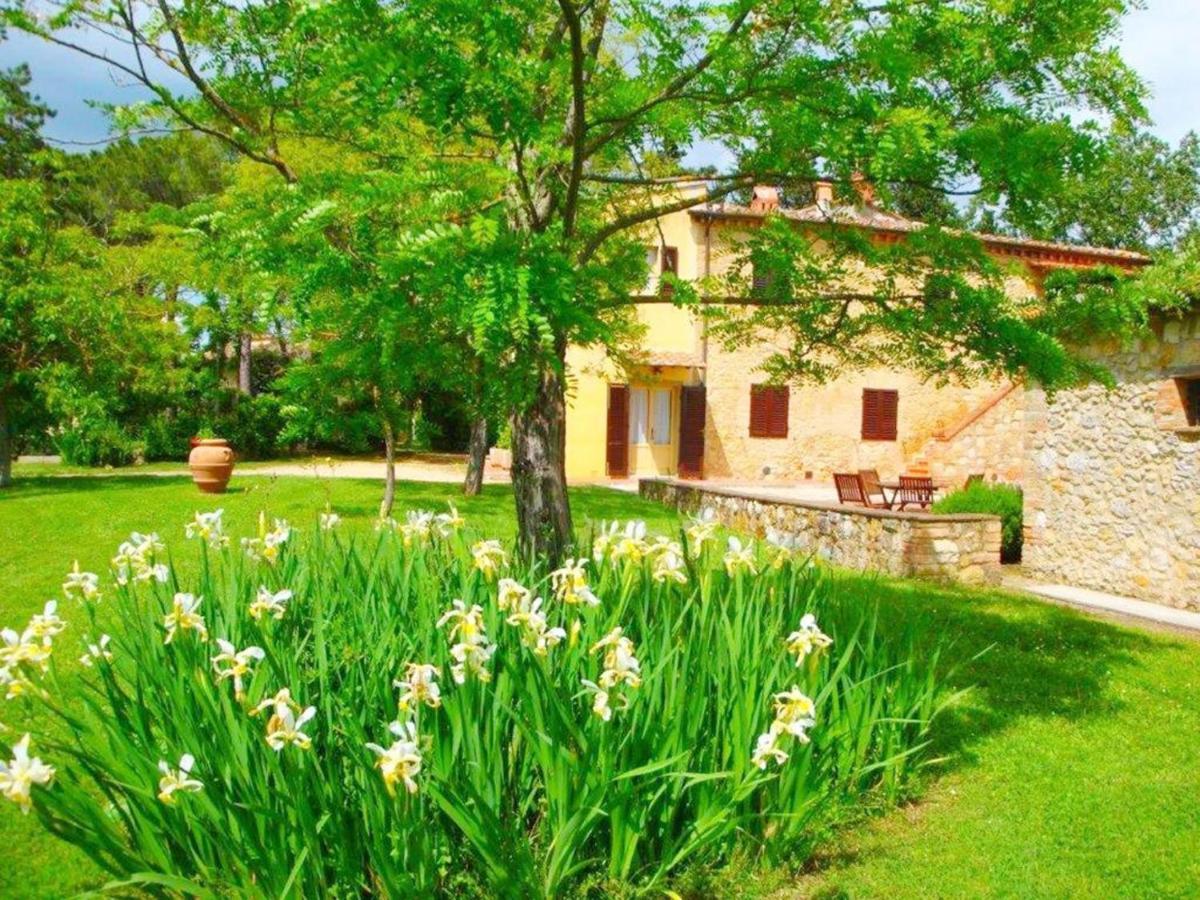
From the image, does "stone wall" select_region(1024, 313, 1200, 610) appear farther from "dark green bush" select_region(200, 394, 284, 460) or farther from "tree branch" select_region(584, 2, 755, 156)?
"dark green bush" select_region(200, 394, 284, 460)

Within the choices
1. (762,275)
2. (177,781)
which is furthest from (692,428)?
(177,781)

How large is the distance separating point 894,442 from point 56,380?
1863cm

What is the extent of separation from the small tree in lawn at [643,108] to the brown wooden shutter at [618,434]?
54.3 feet

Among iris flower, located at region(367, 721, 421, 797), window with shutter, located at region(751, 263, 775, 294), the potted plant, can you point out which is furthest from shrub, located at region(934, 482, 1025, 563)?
iris flower, located at region(367, 721, 421, 797)

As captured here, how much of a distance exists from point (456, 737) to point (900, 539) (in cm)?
783

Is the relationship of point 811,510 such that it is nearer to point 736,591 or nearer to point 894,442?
point 736,591

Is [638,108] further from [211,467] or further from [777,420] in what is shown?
[777,420]

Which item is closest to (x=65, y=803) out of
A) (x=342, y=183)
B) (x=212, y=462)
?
(x=342, y=183)

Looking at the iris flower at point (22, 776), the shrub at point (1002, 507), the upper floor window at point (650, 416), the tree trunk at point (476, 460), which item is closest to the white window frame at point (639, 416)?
the upper floor window at point (650, 416)

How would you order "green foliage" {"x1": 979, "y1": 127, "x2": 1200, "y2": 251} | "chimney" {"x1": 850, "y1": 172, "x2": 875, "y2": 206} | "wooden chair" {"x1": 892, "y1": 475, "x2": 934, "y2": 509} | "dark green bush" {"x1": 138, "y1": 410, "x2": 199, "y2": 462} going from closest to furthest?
"chimney" {"x1": 850, "y1": 172, "x2": 875, "y2": 206} < "wooden chair" {"x1": 892, "y1": 475, "x2": 934, "y2": 509} < "dark green bush" {"x1": 138, "y1": 410, "x2": 199, "y2": 462} < "green foliage" {"x1": 979, "y1": 127, "x2": 1200, "y2": 251}

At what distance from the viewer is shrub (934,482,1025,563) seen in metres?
12.9

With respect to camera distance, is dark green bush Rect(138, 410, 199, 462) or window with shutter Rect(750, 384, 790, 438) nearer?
window with shutter Rect(750, 384, 790, 438)

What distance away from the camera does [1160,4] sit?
157 inches

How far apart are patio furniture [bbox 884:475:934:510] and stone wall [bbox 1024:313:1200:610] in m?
3.59
